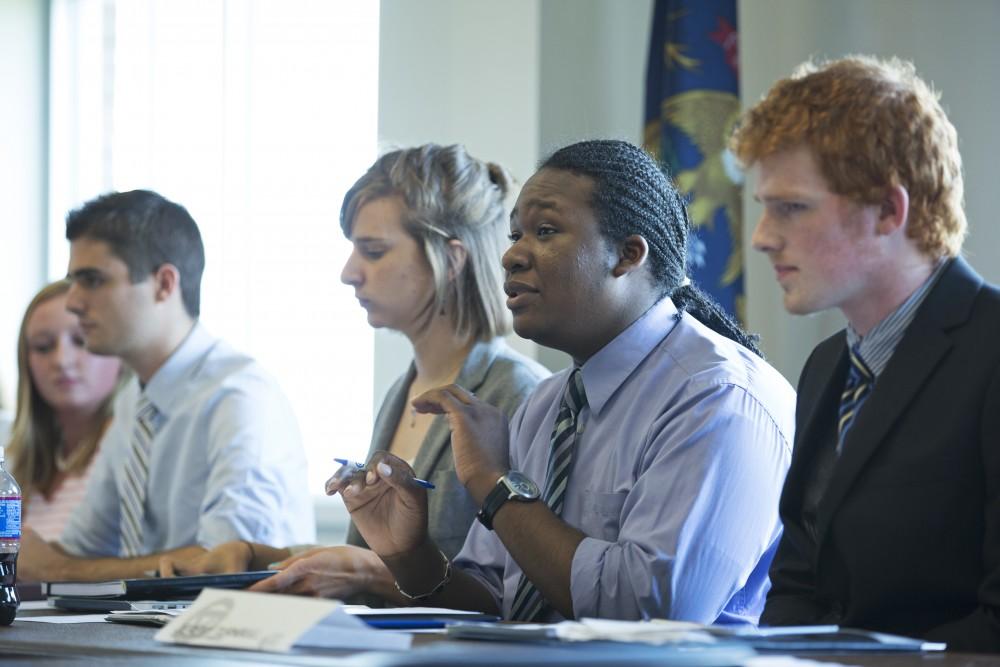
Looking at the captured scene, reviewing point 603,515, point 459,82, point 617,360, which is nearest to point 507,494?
point 603,515

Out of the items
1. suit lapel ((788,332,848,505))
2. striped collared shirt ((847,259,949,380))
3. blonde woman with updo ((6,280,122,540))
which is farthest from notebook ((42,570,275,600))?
blonde woman with updo ((6,280,122,540))

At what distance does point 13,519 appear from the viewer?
1.98 meters

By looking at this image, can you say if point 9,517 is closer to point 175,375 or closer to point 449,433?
point 449,433

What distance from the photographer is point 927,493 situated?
154 cm

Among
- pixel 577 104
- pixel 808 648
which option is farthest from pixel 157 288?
pixel 808 648

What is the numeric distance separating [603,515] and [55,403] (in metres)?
2.51

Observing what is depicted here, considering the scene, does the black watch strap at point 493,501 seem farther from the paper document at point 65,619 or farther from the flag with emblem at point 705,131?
the flag with emblem at point 705,131

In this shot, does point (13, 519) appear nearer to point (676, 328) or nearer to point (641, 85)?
point (676, 328)

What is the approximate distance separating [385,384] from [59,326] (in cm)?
101

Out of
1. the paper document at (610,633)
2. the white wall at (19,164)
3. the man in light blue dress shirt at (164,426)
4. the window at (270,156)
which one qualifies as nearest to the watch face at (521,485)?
the paper document at (610,633)

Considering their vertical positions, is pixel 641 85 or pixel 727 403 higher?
pixel 641 85

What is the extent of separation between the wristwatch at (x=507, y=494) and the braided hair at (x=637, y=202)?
1.41 feet

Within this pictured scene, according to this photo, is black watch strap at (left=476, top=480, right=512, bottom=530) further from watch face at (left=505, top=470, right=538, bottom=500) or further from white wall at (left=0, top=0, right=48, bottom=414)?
white wall at (left=0, top=0, right=48, bottom=414)

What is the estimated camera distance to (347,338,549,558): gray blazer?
2541 millimetres
